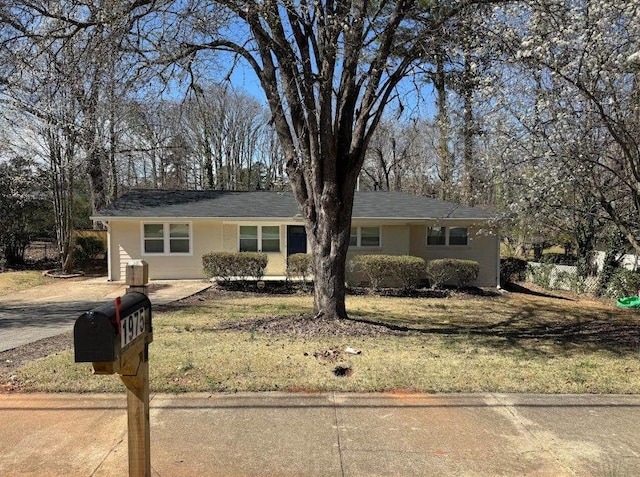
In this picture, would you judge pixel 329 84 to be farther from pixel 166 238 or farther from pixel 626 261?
pixel 626 261

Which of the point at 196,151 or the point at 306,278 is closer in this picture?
the point at 306,278

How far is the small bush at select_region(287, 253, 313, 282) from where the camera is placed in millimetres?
16172

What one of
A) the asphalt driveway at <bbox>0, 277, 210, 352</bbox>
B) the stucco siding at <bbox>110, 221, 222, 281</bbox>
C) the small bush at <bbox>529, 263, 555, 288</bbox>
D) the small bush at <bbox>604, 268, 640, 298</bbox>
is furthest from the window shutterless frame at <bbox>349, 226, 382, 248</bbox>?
the small bush at <bbox>604, 268, 640, 298</bbox>

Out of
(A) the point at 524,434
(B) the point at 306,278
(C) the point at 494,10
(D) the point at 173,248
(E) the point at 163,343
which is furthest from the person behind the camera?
(D) the point at 173,248

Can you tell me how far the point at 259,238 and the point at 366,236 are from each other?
3.93 metres

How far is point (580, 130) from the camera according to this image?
9047mm

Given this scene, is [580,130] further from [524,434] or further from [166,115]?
[166,115]

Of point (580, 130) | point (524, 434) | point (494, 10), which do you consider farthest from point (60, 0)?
point (580, 130)

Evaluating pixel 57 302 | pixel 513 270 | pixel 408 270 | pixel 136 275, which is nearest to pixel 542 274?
pixel 513 270

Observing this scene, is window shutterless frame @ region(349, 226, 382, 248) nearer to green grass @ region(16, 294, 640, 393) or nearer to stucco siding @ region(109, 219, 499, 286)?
stucco siding @ region(109, 219, 499, 286)

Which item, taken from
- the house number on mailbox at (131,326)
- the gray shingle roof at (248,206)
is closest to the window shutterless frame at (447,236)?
the gray shingle roof at (248,206)

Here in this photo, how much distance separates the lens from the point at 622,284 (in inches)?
628

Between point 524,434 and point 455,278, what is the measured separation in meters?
13.6

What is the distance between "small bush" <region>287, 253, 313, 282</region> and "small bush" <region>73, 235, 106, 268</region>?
11670 mm
